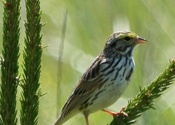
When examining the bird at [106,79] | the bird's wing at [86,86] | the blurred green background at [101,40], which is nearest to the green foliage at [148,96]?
the blurred green background at [101,40]

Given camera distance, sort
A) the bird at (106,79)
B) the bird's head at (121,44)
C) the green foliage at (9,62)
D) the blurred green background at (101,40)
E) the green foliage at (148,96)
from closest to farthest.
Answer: the green foliage at (9,62)
the green foliage at (148,96)
the blurred green background at (101,40)
the bird at (106,79)
the bird's head at (121,44)

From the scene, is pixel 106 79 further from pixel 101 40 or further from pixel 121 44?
pixel 101 40

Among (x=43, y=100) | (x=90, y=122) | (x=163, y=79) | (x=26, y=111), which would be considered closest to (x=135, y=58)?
(x=90, y=122)

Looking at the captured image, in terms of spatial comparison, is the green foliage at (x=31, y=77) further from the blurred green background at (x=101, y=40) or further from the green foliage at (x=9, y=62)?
the blurred green background at (x=101, y=40)

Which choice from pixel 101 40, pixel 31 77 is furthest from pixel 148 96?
pixel 101 40

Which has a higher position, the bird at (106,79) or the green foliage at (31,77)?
the bird at (106,79)

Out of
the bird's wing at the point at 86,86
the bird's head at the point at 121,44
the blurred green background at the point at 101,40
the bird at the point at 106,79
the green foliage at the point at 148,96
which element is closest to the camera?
the green foliage at the point at 148,96

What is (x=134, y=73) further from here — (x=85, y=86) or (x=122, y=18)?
(x=122, y=18)

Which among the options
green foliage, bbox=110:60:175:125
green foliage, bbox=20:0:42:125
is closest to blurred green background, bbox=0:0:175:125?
green foliage, bbox=110:60:175:125

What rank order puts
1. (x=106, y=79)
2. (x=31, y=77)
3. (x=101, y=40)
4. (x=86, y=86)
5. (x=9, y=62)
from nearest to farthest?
1. (x=9, y=62)
2. (x=31, y=77)
3. (x=106, y=79)
4. (x=86, y=86)
5. (x=101, y=40)
